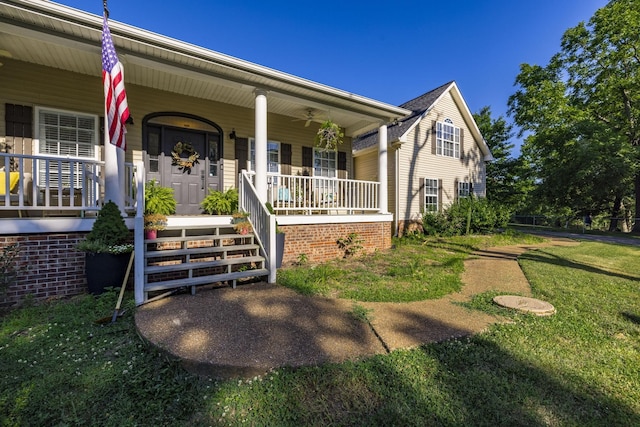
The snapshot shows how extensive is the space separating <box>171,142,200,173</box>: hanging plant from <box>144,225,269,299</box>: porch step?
236 cm

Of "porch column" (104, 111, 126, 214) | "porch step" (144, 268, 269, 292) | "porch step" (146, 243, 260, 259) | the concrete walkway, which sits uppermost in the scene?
"porch column" (104, 111, 126, 214)

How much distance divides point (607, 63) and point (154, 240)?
76.0ft

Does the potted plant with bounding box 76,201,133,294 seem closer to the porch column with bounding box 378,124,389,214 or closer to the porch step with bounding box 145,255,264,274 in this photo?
the porch step with bounding box 145,255,264,274

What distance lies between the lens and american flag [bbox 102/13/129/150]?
3730mm

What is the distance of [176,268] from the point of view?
3.83 m

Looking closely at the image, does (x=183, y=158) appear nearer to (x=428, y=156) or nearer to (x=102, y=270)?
(x=102, y=270)

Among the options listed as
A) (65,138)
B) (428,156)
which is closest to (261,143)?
(65,138)

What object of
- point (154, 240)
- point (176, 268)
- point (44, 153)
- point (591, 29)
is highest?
point (591, 29)

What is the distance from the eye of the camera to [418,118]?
11.0 meters

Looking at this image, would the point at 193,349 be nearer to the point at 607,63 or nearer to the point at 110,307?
the point at 110,307

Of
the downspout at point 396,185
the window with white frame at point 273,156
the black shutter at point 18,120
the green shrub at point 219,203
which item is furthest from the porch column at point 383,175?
the black shutter at point 18,120

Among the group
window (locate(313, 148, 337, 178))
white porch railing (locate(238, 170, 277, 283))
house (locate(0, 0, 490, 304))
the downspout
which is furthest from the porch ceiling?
the downspout

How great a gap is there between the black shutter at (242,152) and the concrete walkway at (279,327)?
13.4ft

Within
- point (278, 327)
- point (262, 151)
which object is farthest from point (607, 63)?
point (278, 327)
